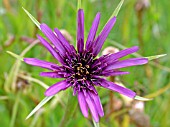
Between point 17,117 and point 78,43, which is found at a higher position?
point 78,43

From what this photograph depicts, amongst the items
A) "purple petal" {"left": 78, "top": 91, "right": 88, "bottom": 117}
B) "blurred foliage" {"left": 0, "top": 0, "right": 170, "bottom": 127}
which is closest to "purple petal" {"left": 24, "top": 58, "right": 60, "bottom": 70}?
"purple petal" {"left": 78, "top": 91, "right": 88, "bottom": 117}

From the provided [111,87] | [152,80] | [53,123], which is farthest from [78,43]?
[152,80]

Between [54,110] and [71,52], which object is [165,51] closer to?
[54,110]

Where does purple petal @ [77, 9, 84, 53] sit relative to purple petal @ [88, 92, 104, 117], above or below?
above

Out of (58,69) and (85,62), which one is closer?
(58,69)

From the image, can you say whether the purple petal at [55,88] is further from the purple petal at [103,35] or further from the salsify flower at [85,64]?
the purple petal at [103,35]

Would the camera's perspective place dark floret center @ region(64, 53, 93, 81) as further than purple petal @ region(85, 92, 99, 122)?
Yes

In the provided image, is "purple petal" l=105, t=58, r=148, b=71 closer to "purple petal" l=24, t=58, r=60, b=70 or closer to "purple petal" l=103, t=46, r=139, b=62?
"purple petal" l=103, t=46, r=139, b=62
